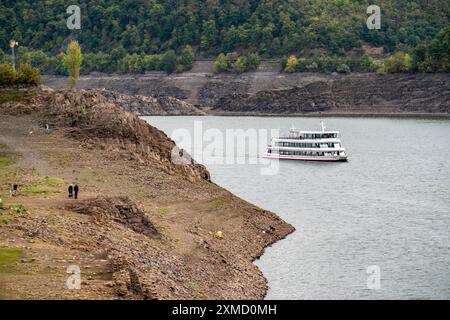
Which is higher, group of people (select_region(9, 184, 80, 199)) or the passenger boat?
group of people (select_region(9, 184, 80, 199))

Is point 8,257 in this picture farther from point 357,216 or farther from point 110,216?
point 357,216

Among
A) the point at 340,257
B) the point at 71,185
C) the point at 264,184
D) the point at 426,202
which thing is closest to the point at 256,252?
the point at 340,257

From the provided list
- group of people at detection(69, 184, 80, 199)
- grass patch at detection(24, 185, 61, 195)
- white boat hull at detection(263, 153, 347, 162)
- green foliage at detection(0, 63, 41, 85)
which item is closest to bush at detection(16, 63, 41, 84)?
green foliage at detection(0, 63, 41, 85)

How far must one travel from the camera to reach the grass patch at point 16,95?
334ft

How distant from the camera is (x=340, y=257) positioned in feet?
226

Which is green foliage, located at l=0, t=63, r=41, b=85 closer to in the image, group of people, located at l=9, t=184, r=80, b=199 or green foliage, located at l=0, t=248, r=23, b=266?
group of people, located at l=9, t=184, r=80, b=199

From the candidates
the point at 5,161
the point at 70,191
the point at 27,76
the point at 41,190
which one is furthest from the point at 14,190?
the point at 27,76

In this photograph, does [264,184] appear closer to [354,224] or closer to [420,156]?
[354,224]

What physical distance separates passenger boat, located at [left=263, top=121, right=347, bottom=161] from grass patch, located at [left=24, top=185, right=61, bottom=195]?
233 feet

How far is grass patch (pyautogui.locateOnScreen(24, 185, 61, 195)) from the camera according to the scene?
6671 centimetres

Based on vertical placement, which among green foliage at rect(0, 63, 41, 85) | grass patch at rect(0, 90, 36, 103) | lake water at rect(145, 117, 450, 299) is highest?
green foliage at rect(0, 63, 41, 85)

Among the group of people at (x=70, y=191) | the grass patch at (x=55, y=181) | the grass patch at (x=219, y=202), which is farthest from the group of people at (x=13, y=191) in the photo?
the grass patch at (x=219, y=202)

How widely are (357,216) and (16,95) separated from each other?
37655 millimetres

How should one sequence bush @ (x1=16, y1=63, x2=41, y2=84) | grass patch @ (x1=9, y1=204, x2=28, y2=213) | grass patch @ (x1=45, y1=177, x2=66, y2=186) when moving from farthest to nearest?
bush @ (x1=16, y1=63, x2=41, y2=84)
grass patch @ (x1=45, y1=177, x2=66, y2=186)
grass patch @ (x1=9, y1=204, x2=28, y2=213)
